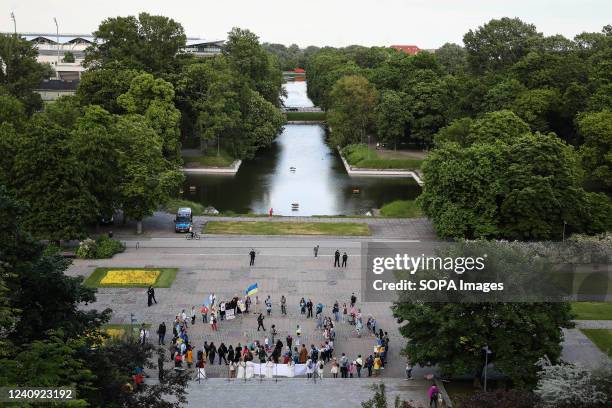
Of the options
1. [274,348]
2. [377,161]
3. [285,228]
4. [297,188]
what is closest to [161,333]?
[274,348]

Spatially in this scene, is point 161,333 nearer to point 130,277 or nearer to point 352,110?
point 130,277

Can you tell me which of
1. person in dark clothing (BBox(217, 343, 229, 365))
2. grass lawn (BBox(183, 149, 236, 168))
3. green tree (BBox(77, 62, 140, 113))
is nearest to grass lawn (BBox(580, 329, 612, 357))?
person in dark clothing (BBox(217, 343, 229, 365))

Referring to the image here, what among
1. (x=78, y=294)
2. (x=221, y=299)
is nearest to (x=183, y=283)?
(x=221, y=299)

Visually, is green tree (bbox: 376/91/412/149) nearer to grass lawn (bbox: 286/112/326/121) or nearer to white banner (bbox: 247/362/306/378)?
grass lawn (bbox: 286/112/326/121)

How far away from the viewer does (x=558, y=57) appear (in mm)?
78125

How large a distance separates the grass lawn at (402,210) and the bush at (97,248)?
21836mm

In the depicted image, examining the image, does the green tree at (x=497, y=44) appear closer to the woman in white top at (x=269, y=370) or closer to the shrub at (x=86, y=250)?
the shrub at (x=86, y=250)

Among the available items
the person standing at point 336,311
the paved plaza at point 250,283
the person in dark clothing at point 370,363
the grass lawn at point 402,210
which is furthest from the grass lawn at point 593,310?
the grass lawn at point 402,210

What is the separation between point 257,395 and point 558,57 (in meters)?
60.3

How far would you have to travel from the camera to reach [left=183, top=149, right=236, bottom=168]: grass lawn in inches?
3155

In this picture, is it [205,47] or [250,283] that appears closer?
[250,283]

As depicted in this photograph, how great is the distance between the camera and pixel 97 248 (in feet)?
150

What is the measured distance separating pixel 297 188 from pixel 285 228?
20229mm

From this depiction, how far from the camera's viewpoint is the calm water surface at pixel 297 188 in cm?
6619
